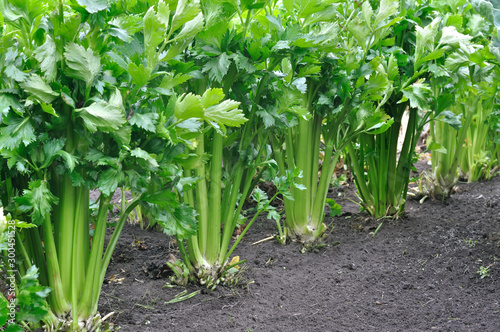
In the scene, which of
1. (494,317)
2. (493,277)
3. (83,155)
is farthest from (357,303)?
(83,155)

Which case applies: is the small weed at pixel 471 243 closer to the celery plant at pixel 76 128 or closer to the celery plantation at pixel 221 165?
the celery plantation at pixel 221 165

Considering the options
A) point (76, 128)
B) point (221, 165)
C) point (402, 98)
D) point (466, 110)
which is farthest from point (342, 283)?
point (466, 110)

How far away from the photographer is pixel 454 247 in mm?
3045

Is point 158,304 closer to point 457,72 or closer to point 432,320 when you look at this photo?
point 432,320

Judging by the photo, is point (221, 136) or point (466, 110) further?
point (466, 110)

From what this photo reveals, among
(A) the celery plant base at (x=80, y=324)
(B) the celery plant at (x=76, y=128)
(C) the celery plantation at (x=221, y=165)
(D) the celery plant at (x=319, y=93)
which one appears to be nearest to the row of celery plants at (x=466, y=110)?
(C) the celery plantation at (x=221, y=165)

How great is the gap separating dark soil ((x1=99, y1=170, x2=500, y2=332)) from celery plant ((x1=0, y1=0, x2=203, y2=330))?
42 centimetres

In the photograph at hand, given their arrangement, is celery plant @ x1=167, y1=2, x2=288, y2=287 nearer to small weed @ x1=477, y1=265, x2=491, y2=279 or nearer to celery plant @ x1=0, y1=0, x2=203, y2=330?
celery plant @ x1=0, y1=0, x2=203, y2=330

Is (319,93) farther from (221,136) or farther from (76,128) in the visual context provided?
(76,128)

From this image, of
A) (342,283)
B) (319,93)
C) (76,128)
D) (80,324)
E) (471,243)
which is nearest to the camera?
(76,128)

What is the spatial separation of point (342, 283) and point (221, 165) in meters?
0.94

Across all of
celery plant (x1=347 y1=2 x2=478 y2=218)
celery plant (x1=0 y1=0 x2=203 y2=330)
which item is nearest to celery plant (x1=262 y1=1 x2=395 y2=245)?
celery plant (x1=347 y1=2 x2=478 y2=218)

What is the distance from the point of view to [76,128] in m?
1.62

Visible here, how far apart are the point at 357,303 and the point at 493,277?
0.83 meters
